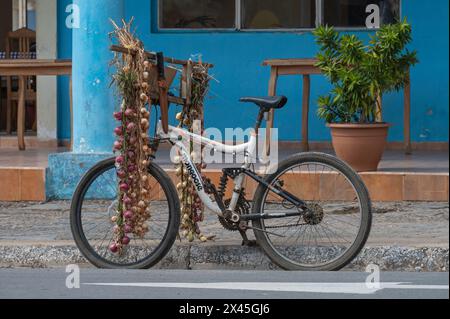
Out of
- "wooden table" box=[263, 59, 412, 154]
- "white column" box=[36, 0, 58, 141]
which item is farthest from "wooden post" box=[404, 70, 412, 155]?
"white column" box=[36, 0, 58, 141]

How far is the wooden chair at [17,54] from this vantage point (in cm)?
1161

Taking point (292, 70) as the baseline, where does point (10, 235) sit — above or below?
below

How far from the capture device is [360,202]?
6.35 meters

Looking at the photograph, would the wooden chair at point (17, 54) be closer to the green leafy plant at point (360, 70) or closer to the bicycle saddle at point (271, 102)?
the green leafy plant at point (360, 70)

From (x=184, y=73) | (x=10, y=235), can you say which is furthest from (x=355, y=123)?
(x=10, y=235)

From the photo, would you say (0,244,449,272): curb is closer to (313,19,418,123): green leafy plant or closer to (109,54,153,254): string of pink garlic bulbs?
(109,54,153,254): string of pink garlic bulbs

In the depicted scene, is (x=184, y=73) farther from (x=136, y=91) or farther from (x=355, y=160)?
(x=355, y=160)

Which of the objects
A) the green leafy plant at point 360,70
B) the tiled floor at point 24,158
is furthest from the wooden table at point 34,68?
the green leafy plant at point 360,70

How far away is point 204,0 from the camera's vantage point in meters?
11.2

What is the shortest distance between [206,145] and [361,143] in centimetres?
229

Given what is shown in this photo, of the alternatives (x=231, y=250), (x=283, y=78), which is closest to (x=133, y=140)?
(x=231, y=250)

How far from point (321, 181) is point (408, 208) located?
1.95 meters

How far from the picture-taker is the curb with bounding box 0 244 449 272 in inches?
268

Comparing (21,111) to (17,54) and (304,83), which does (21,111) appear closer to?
(17,54)
